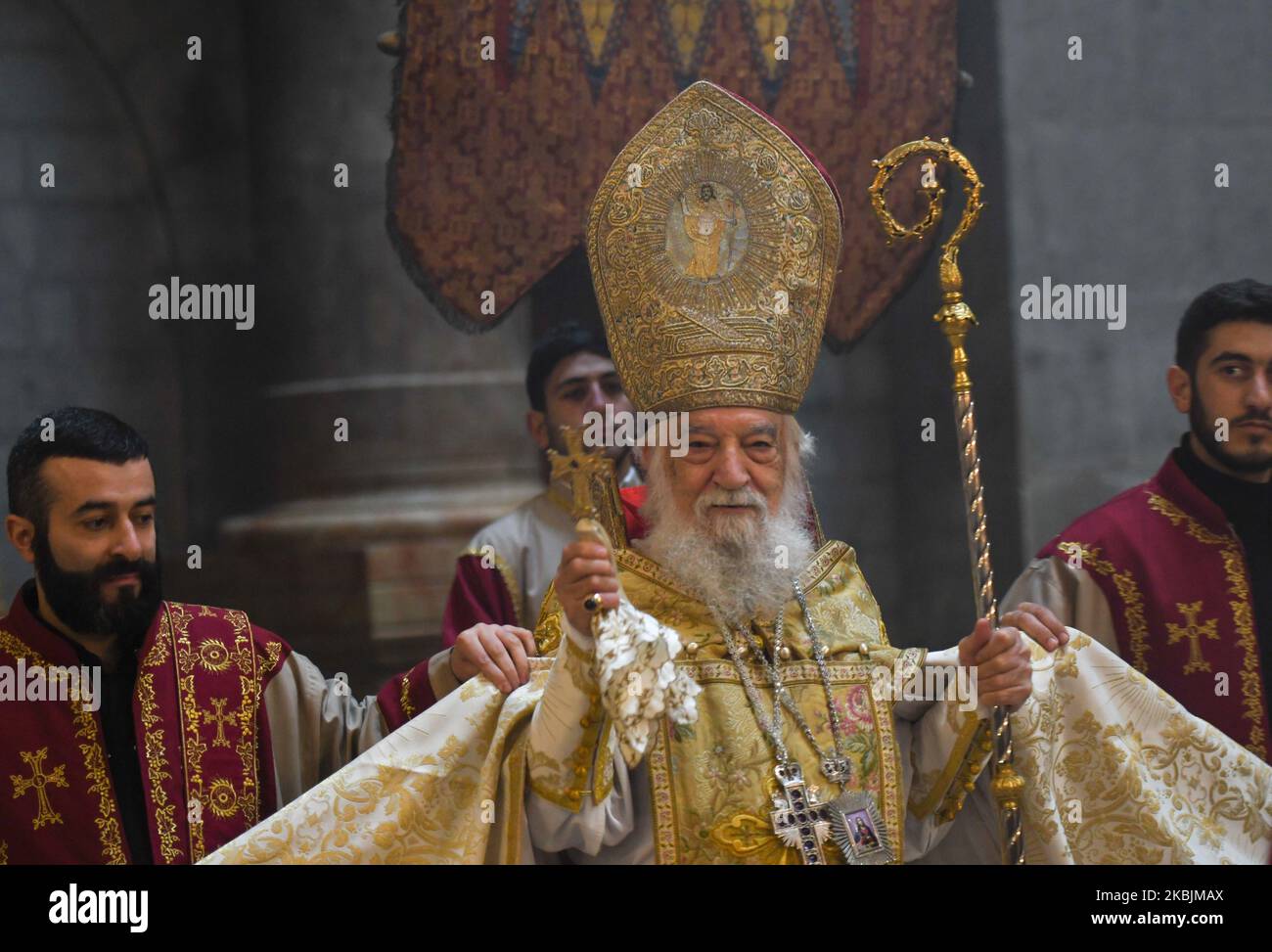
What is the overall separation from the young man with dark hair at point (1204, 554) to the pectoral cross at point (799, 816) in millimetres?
1481

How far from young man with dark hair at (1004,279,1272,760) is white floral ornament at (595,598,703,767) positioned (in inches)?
76.7

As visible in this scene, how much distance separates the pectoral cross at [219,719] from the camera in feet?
15.1

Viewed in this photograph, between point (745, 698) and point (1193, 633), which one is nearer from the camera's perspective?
point (745, 698)

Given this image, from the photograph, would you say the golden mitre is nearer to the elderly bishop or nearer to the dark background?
the elderly bishop

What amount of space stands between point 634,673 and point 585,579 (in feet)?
0.68

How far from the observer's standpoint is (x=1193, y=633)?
17.2 feet

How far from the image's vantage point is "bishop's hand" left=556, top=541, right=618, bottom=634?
3748 mm
